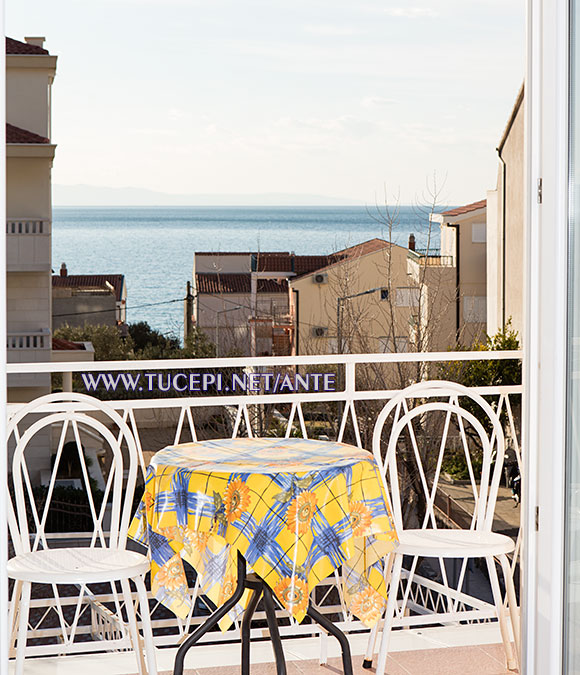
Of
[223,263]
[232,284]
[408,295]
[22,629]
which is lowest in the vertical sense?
[22,629]

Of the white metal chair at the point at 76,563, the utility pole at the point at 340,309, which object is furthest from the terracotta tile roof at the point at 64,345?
the white metal chair at the point at 76,563

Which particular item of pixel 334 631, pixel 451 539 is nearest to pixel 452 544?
pixel 451 539

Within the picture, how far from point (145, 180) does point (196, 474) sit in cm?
1783

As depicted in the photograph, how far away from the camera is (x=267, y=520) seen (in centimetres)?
195

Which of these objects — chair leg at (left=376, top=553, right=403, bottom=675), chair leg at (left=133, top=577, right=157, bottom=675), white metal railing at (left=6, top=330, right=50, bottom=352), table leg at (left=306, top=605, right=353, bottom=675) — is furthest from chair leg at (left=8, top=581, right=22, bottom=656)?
white metal railing at (left=6, top=330, right=50, bottom=352)

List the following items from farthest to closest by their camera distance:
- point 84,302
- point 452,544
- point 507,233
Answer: point 84,302, point 507,233, point 452,544

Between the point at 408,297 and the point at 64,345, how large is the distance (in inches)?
272

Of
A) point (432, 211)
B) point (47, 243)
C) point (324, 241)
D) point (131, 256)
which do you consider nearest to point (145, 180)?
point (131, 256)

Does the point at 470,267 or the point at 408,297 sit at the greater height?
the point at 470,267

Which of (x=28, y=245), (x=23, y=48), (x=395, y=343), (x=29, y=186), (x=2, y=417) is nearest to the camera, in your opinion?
(x=2, y=417)

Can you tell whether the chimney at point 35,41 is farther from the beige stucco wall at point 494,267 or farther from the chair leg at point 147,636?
the chair leg at point 147,636

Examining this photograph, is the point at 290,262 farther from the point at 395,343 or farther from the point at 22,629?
the point at 22,629

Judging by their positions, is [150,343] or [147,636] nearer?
[147,636]

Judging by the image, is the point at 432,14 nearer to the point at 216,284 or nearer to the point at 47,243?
the point at 216,284
